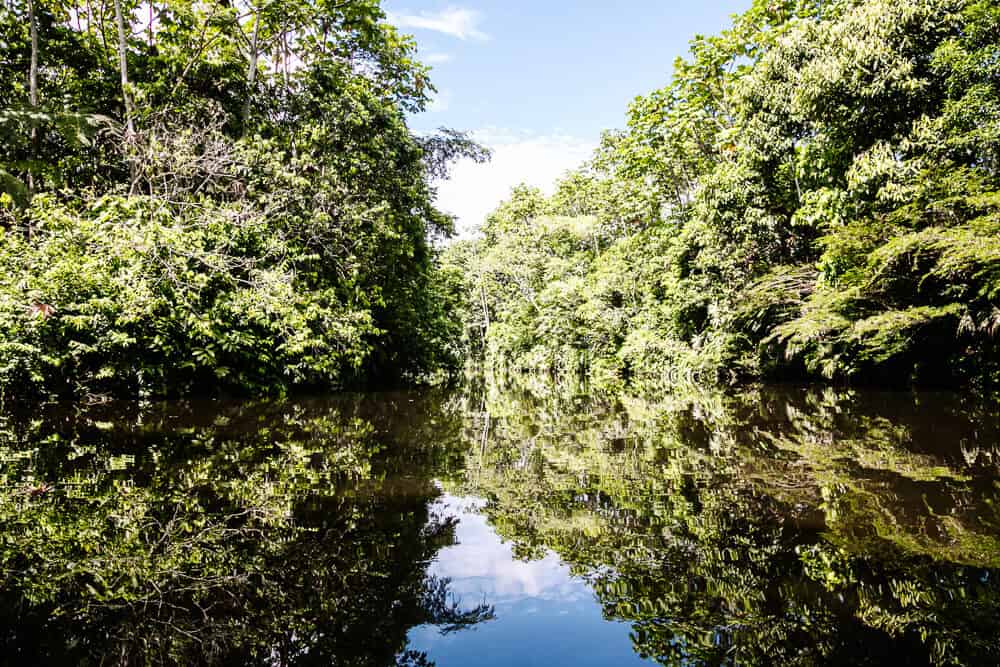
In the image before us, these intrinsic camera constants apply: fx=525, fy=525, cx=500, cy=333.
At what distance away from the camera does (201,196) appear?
9.05 m

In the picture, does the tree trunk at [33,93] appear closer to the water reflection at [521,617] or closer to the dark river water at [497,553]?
the dark river water at [497,553]

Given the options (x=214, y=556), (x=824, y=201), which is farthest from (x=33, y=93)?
(x=824, y=201)

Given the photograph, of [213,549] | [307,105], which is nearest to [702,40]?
[307,105]

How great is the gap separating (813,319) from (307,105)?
1185cm

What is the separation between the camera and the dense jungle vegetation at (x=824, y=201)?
871 centimetres

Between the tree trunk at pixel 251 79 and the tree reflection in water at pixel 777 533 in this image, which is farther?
the tree trunk at pixel 251 79

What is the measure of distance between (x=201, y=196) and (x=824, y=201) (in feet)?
40.2

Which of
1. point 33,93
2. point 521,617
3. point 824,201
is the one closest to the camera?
point 521,617

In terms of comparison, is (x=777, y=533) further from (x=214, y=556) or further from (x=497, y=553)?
(x=214, y=556)

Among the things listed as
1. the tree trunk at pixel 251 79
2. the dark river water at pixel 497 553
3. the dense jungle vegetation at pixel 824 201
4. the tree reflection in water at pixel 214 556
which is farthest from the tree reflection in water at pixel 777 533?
the tree trunk at pixel 251 79

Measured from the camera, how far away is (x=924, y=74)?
1005 cm

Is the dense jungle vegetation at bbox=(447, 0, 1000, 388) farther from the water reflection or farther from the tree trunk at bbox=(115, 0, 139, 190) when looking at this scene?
the tree trunk at bbox=(115, 0, 139, 190)

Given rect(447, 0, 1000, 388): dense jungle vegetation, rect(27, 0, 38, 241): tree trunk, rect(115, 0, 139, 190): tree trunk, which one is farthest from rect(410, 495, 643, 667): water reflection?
rect(27, 0, 38, 241): tree trunk

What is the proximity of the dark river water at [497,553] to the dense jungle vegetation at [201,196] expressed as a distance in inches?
116
